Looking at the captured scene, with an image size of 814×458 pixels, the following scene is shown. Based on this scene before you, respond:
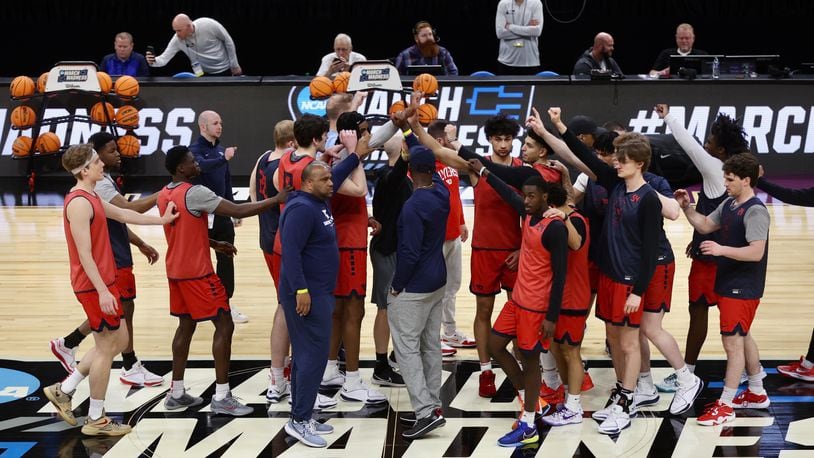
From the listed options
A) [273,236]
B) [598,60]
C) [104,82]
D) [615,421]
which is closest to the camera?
[615,421]

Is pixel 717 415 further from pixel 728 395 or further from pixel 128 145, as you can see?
pixel 128 145

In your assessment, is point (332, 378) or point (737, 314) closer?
point (737, 314)

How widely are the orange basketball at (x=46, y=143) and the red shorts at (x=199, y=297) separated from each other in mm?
7841

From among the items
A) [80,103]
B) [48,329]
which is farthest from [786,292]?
[80,103]

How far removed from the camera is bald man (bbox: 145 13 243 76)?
13.8m

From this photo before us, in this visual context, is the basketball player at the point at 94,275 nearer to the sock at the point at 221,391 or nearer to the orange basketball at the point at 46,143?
the sock at the point at 221,391

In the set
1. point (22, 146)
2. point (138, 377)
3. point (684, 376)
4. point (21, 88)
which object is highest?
point (21, 88)

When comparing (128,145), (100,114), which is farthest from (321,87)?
(100,114)

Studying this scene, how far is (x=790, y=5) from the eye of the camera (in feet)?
56.6

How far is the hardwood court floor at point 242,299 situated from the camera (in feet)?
25.5

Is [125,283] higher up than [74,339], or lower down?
higher up

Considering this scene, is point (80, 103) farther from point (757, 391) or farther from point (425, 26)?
point (757, 391)

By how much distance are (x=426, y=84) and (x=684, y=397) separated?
7.34 metres

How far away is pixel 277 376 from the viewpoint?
662 cm
